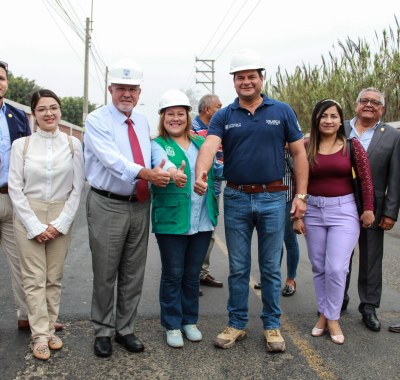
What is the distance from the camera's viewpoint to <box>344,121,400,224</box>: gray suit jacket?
3.95m

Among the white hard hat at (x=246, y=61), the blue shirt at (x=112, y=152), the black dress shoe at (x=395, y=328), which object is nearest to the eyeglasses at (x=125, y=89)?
the blue shirt at (x=112, y=152)

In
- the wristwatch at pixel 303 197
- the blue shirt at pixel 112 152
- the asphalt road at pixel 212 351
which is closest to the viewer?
the asphalt road at pixel 212 351

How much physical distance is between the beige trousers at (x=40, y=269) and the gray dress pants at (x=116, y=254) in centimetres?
31

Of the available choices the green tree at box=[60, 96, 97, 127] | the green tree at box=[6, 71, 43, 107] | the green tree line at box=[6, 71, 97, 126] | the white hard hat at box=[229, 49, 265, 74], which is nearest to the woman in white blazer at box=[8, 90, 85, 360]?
the white hard hat at box=[229, 49, 265, 74]

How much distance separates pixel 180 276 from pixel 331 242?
1.34m

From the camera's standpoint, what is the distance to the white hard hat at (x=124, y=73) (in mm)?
3279

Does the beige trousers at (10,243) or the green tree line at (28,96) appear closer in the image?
the beige trousers at (10,243)

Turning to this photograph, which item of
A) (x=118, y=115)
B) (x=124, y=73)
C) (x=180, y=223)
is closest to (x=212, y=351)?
(x=180, y=223)

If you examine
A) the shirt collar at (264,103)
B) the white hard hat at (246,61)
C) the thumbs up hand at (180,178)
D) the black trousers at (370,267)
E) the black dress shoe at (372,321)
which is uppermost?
the white hard hat at (246,61)

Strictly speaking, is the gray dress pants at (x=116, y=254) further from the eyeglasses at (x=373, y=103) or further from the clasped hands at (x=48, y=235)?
the eyeglasses at (x=373, y=103)

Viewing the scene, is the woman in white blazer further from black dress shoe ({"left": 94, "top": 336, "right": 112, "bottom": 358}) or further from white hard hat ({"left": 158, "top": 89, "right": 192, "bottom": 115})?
white hard hat ({"left": 158, "top": 89, "right": 192, "bottom": 115})

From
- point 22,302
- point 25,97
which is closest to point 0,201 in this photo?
point 22,302

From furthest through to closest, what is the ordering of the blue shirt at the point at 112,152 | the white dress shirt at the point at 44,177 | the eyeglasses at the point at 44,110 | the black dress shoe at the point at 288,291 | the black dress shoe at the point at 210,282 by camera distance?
→ 1. the black dress shoe at the point at 210,282
2. the black dress shoe at the point at 288,291
3. the eyeglasses at the point at 44,110
4. the white dress shirt at the point at 44,177
5. the blue shirt at the point at 112,152

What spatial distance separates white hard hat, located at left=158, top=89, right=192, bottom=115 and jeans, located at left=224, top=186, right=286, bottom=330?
2.78 feet
